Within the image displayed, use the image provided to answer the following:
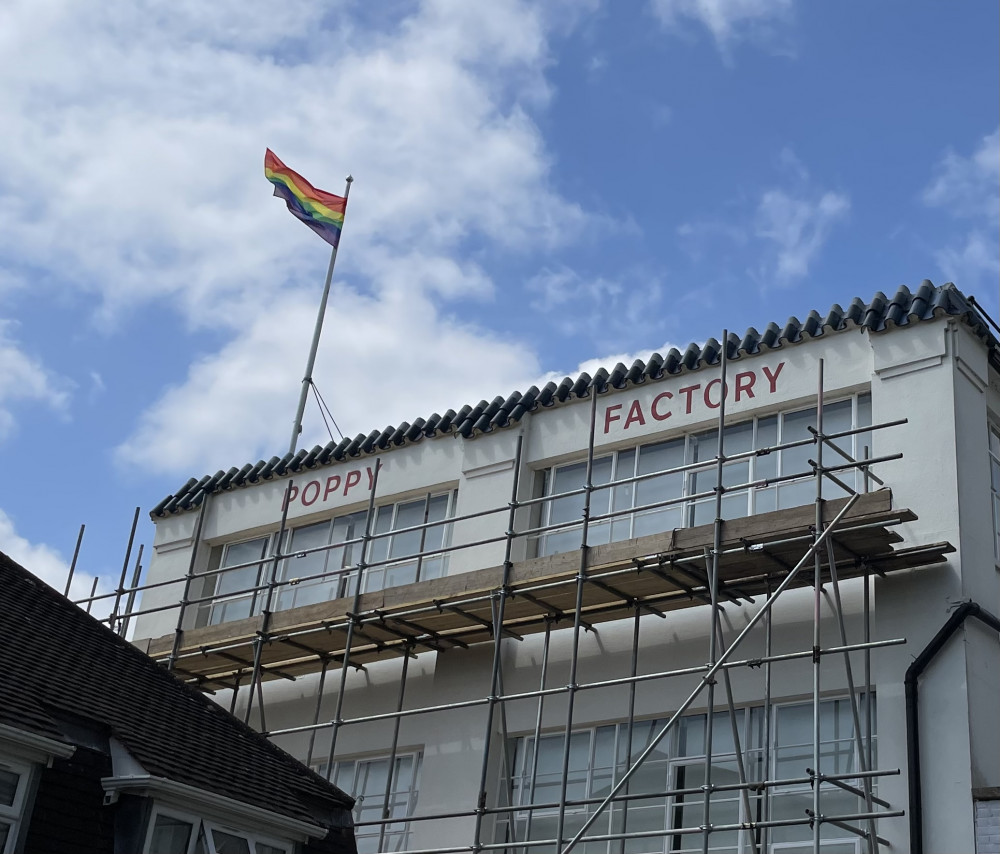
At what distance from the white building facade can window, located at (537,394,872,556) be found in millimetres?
39

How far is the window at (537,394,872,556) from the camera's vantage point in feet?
58.3

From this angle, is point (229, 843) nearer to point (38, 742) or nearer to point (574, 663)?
point (38, 742)

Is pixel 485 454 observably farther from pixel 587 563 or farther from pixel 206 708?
pixel 206 708

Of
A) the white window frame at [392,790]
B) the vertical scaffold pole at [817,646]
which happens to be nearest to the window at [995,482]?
the vertical scaffold pole at [817,646]

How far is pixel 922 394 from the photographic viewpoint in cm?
1689

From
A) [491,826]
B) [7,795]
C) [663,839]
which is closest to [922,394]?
[663,839]

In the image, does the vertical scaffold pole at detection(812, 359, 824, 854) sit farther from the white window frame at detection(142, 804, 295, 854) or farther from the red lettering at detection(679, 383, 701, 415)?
the white window frame at detection(142, 804, 295, 854)

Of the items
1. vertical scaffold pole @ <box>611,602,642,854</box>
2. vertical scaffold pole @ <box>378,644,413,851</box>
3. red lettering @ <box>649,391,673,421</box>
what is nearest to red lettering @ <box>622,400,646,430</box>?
red lettering @ <box>649,391,673,421</box>

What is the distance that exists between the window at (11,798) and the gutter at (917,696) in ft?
29.1

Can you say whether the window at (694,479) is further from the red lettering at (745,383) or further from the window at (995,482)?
the window at (995,482)

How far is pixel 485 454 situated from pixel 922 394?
6833 mm

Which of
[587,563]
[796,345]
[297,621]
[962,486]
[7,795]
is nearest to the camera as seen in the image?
[7,795]

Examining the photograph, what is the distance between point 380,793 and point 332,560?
428cm

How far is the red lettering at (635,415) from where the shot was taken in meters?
19.6
